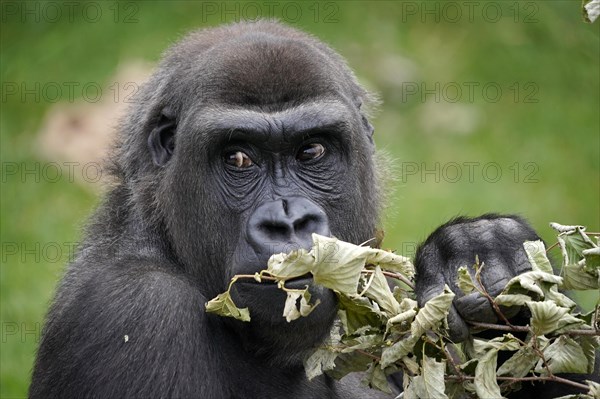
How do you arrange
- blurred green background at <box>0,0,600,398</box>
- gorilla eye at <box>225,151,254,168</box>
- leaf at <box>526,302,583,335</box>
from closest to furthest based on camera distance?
1. leaf at <box>526,302,583,335</box>
2. gorilla eye at <box>225,151,254,168</box>
3. blurred green background at <box>0,0,600,398</box>

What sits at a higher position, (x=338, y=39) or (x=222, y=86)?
(x=338, y=39)

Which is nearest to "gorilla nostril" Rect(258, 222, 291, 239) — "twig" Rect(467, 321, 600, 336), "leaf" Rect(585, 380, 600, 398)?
"twig" Rect(467, 321, 600, 336)

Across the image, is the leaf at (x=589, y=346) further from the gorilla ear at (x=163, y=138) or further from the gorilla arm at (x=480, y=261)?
the gorilla ear at (x=163, y=138)

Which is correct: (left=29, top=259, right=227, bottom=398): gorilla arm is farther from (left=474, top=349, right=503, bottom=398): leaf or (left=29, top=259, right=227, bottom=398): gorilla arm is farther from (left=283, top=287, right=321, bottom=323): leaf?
(left=474, top=349, right=503, bottom=398): leaf

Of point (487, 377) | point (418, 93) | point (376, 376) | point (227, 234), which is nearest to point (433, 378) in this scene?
point (487, 377)

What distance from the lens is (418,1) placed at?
14.7 meters

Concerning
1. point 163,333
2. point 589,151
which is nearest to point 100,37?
point 589,151

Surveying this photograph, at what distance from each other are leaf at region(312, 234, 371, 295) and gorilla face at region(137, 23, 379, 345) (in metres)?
0.34

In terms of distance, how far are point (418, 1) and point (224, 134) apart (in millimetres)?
9696

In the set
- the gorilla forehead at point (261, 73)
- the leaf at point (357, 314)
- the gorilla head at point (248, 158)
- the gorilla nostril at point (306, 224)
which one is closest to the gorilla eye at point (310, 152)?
the gorilla head at point (248, 158)

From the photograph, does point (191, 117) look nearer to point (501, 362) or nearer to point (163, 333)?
point (163, 333)

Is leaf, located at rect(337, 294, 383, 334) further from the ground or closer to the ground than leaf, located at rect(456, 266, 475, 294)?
closer to the ground

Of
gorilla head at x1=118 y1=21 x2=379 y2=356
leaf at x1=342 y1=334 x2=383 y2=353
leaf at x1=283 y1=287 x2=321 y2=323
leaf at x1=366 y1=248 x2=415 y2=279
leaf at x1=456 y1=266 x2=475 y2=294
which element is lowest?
leaf at x1=342 y1=334 x2=383 y2=353

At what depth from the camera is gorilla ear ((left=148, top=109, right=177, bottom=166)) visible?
6.12m
